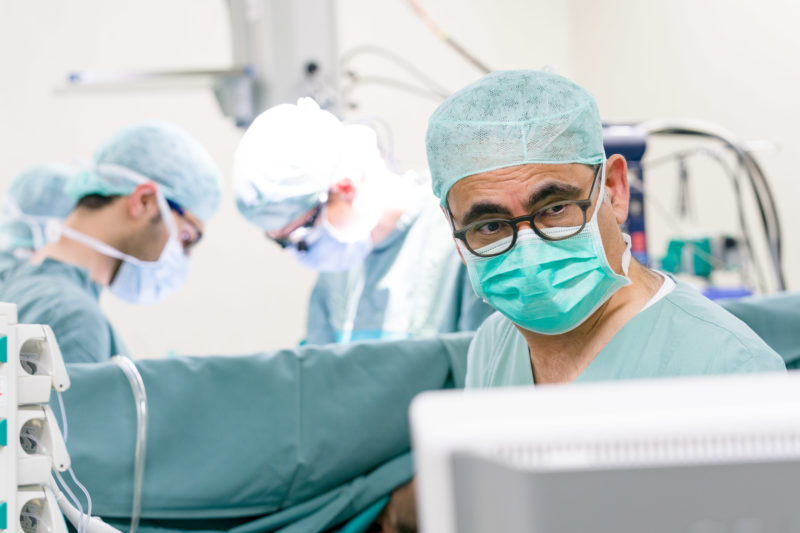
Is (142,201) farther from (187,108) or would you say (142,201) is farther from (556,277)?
(187,108)

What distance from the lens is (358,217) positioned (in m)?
2.13

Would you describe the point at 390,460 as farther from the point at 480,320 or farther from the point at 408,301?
the point at 408,301

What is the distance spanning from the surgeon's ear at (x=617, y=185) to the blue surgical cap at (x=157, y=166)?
1367 millimetres

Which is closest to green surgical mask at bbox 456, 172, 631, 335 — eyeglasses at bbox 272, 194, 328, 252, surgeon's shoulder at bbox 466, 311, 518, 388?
surgeon's shoulder at bbox 466, 311, 518, 388

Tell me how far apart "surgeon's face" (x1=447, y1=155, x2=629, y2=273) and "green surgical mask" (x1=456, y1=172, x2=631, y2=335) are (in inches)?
1.2

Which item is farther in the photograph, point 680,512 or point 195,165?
point 195,165

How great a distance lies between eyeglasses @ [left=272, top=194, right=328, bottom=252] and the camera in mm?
2086

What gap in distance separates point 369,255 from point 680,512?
1879 millimetres

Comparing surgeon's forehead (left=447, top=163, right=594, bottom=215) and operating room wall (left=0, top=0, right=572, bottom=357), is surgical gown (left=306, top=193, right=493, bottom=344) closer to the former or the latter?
surgeon's forehead (left=447, top=163, right=594, bottom=215)

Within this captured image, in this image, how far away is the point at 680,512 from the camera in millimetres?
403

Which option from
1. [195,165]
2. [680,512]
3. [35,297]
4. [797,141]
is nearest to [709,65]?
[797,141]

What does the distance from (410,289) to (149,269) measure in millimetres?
720

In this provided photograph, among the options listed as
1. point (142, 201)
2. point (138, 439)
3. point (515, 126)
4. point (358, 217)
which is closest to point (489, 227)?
point (515, 126)

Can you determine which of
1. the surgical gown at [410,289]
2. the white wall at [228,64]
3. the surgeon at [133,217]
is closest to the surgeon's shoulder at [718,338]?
the surgical gown at [410,289]
